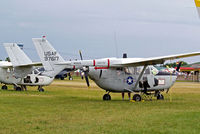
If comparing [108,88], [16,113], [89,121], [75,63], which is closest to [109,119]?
[89,121]

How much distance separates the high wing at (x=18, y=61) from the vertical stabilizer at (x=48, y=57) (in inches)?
325

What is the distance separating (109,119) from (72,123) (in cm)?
157

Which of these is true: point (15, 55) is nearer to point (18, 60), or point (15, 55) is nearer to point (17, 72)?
point (18, 60)

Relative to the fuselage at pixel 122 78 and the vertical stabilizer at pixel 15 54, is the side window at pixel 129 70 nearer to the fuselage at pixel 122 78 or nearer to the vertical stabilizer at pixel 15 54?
the fuselage at pixel 122 78

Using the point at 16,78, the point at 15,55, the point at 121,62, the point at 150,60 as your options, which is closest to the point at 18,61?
the point at 15,55

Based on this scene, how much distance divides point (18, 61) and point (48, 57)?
38.0ft

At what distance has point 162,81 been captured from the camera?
23.0 m

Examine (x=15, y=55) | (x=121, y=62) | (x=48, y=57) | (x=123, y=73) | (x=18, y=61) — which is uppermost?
(x=15, y=55)

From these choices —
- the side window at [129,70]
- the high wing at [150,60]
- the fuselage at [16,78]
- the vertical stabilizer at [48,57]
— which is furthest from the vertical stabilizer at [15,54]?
the high wing at [150,60]

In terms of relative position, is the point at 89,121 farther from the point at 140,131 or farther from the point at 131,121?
the point at 140,131

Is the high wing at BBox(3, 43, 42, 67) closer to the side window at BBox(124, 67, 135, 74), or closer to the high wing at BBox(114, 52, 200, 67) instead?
the side window at BBox(124, 67, 135, 74)

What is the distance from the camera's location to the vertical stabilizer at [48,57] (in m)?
21.2

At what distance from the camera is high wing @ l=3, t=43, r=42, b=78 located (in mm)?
33031

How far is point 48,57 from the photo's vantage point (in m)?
22.6
